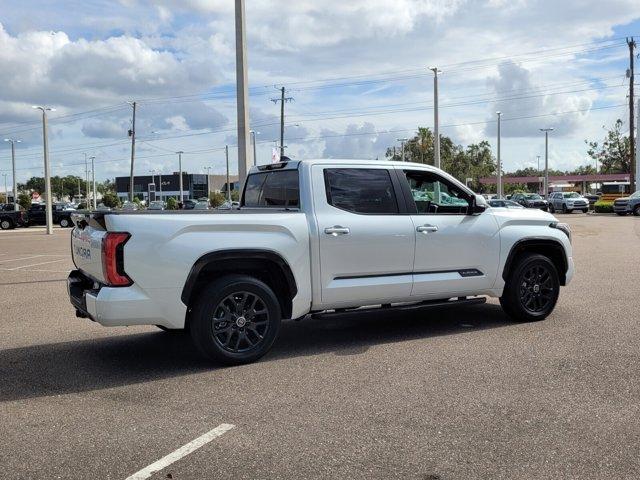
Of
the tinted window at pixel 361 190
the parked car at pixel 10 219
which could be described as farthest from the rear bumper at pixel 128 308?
the parked car at pixel 10 219

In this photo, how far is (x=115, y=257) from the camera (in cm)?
543

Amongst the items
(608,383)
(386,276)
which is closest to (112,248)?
(386,276)

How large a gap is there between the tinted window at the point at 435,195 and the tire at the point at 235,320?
2066 mm

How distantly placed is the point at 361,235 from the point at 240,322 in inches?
58.3

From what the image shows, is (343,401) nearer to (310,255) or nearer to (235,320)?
(235,320)

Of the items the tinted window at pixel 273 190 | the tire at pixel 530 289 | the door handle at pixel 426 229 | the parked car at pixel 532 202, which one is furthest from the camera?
the parked car at pixel 532 202

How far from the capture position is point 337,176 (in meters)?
6.71

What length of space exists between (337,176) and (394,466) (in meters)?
3.52

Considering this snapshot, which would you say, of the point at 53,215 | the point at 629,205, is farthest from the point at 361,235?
the point at 629,205

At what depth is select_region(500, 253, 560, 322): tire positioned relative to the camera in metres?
7.61

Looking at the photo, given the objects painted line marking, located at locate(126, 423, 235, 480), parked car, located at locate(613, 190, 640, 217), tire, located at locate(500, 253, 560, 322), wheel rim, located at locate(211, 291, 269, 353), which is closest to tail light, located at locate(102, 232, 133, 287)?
wheel rim, located at locate(211, 291, 269, 353)

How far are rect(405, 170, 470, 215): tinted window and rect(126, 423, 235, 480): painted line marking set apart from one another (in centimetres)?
351

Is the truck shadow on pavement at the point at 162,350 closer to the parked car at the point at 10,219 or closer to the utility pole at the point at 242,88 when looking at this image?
the utility pole at the point at 242,88

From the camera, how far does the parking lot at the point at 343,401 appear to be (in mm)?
3863
